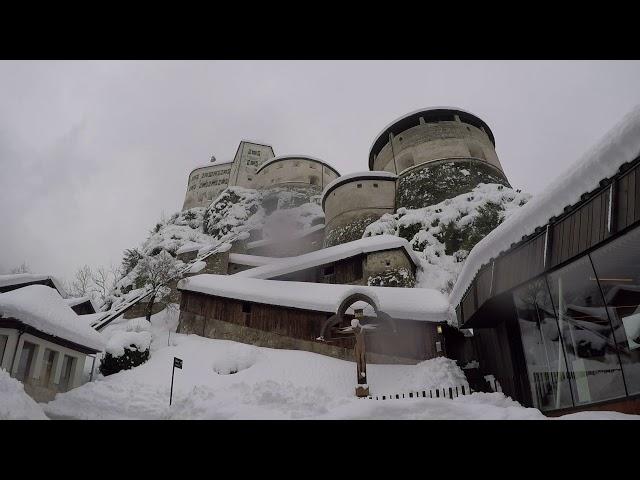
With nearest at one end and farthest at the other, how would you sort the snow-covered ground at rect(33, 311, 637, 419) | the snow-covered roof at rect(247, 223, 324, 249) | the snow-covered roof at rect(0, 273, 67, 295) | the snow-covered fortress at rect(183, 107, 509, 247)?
the snow-covered ground at rect(33, 311, 637, 419), the snow-covered roof at rect(0, 273, 67, 295), the snow-covered fortress at rect(183, 107, 509, 247), the snow-covered roof at rect(247, 223, 324, 249)

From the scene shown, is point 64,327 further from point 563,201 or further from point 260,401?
point 563,201

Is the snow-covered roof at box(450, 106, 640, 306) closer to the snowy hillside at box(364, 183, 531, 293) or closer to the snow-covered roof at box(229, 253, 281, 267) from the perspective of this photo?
the snowy hillside at box(364, 183, 531, 293)

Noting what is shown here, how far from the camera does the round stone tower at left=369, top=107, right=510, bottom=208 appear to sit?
28.7 m

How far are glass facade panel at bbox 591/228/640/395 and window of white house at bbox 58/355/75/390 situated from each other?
46.0ft

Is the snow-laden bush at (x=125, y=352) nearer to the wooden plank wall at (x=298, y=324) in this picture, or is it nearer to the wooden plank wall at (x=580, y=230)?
the wooden plank wall at (x=298, y=324)

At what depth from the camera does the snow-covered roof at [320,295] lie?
1464 centimetres

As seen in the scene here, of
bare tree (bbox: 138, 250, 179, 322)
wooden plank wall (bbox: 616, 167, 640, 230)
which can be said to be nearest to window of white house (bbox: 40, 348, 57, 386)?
bare tree (bbox: 138, 250, 179, 322)

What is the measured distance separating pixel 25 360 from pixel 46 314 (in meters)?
1.27

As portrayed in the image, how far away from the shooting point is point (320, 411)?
7.05m

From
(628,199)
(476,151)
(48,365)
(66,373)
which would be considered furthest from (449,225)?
(48,365)

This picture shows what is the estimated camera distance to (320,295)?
16.7m

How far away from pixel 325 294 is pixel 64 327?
9.25m

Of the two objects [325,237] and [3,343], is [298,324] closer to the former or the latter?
[3,343]

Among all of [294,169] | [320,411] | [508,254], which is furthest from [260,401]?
[294,169]
